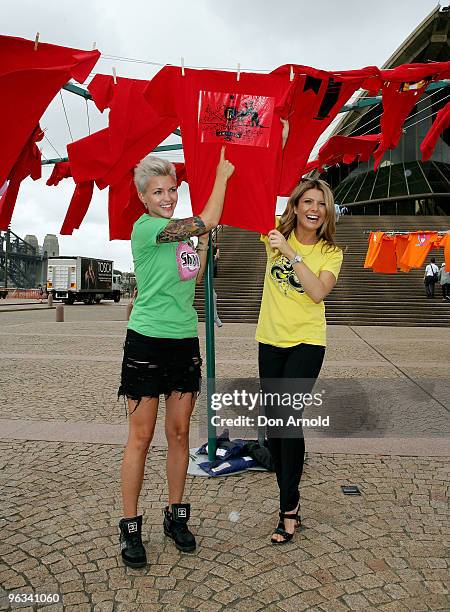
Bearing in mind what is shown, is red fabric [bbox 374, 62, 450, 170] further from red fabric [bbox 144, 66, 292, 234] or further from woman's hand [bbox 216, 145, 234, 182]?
woman's hand [bbox 216, 145, 234, 182]

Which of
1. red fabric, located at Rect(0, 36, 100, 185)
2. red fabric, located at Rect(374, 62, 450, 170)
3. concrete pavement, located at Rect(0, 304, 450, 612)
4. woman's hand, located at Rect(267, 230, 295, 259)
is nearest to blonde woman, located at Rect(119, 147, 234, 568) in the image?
concrete pavement, located at Rect(0, 304, 450, 612)

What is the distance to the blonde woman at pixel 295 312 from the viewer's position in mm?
2617

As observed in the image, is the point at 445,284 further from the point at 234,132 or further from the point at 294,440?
the point at 294,440

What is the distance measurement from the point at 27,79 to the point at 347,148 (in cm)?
376

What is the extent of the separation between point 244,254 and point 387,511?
74.0ft

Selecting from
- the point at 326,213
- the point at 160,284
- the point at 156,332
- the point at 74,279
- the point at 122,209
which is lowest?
the point at 74,279

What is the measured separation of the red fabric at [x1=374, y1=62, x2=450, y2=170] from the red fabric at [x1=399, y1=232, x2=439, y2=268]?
11.1 metres

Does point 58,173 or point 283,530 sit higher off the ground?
point 58,173

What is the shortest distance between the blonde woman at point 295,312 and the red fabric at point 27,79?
5.16 feet

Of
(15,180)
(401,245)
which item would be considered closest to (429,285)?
(401,245)

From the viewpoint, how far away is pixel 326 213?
9.00 feet

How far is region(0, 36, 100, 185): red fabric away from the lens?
2.75 metres

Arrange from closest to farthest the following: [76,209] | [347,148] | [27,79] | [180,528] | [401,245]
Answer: [180,528] < [27,79] < [76,209] < [347,148] < [401,245]

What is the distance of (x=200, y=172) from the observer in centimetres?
304
